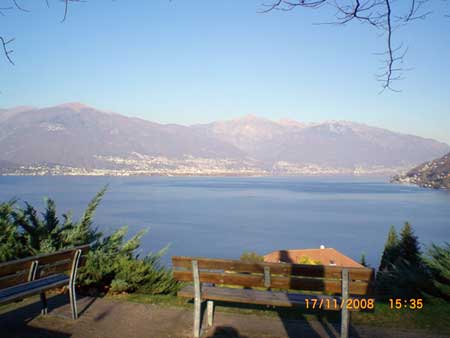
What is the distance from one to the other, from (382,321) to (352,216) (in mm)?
65335

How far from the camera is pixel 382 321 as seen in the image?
4078mm

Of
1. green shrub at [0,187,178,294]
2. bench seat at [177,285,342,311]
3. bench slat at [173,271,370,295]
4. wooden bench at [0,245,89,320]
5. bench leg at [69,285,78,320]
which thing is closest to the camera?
bench slat at [173,271,370,295]

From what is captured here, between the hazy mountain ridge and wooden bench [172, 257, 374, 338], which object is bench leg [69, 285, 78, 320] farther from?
the hazy mountain ridge

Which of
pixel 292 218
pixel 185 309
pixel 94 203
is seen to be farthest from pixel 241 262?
pixel 292 218

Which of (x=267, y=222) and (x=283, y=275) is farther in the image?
(x=267, y=222)

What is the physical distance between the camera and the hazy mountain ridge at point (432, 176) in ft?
415

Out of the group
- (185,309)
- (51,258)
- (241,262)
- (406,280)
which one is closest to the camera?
(241,262)

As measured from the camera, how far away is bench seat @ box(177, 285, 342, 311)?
11.8 ft

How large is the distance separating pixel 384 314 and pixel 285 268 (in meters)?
1.47

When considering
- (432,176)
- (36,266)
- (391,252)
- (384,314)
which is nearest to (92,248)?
(36,266)

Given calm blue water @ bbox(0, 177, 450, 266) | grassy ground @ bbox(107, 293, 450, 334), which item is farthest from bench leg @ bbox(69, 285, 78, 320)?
calm blue water @ bbox(0, 177, 450, 266)

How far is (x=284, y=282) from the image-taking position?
3.57 meters

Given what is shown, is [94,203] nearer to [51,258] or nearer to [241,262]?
[51,258]
